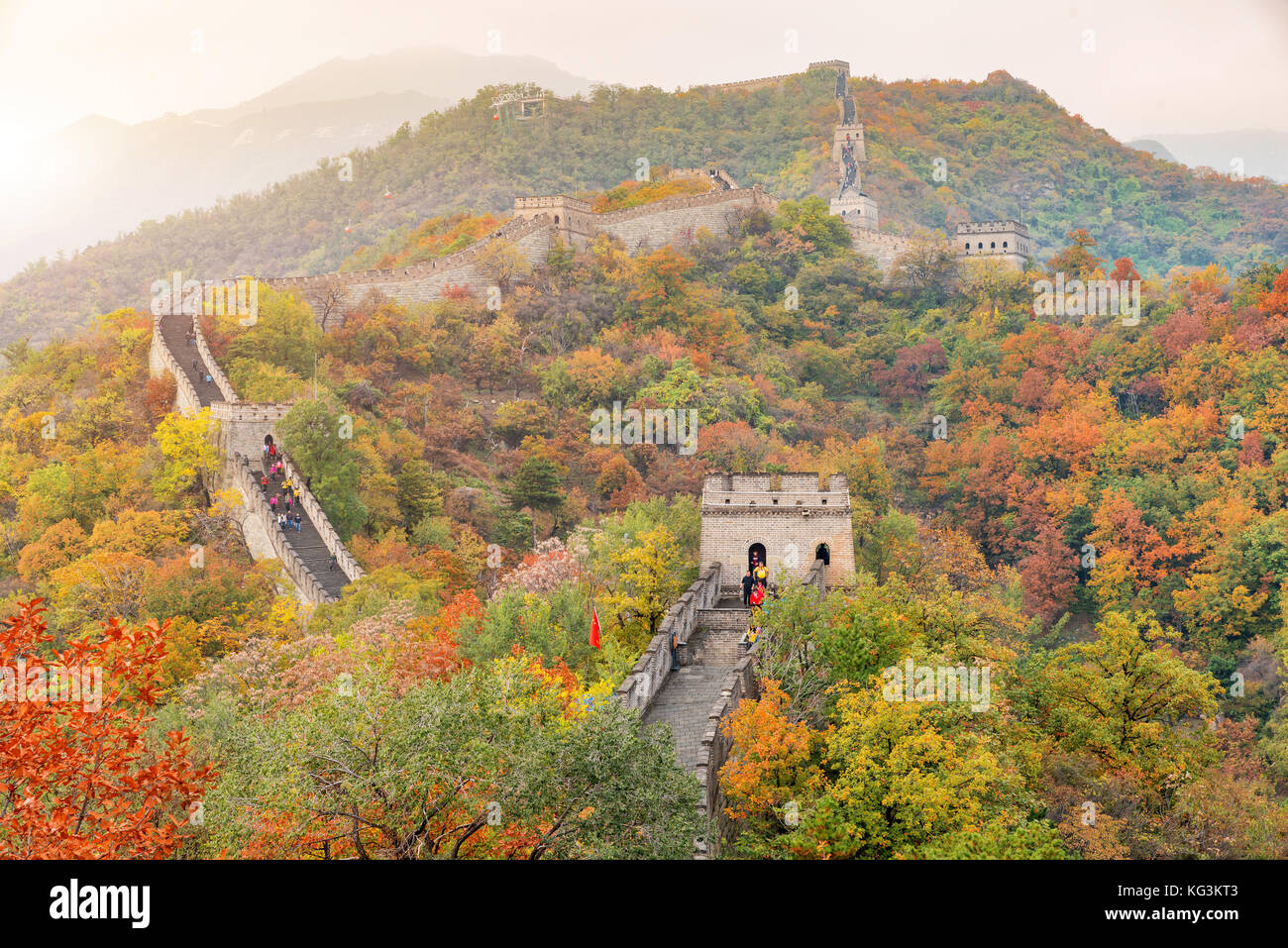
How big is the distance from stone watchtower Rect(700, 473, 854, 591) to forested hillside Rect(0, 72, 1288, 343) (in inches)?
2209

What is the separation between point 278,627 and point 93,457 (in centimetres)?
1166

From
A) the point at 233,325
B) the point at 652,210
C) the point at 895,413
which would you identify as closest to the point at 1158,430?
the point at 895,413

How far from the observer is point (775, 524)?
26531mm

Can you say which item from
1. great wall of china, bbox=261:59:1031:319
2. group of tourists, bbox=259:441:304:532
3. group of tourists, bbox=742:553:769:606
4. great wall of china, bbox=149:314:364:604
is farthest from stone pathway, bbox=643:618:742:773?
great wall of china, bbox=261:59:1031:319

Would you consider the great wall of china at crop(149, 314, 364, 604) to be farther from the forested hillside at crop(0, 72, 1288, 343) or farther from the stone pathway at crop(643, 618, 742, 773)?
the forested hillside at crop(0, 72, 1288, 343)

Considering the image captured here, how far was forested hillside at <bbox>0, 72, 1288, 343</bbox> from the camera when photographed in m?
83.1

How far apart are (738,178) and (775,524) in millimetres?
75453

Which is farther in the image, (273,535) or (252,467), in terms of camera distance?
(252,467)

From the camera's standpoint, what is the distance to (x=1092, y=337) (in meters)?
55.8

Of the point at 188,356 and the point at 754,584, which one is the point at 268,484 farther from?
the point at 754,584

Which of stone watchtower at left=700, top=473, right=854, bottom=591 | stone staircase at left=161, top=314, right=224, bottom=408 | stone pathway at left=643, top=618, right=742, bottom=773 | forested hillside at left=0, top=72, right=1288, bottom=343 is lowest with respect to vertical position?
stone pathway at left=643, top=618, right=742, bottom=773

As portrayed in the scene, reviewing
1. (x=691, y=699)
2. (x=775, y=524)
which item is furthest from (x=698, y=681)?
(x=775, y=524)
